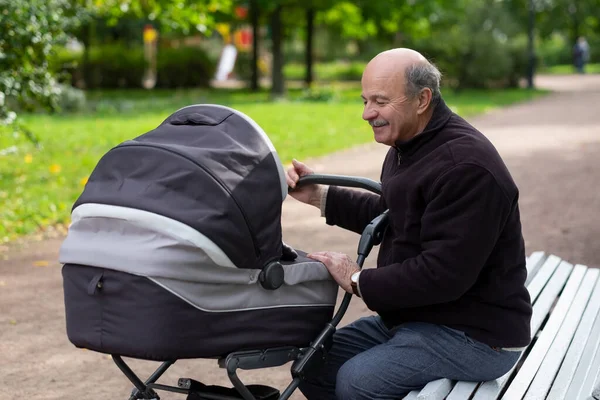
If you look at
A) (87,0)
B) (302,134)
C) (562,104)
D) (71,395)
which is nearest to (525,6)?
(562,104)

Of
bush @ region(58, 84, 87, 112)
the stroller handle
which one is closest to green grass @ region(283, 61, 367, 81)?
bush @ region(58, 84, 87, 112)

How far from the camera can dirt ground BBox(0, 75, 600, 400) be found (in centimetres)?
461

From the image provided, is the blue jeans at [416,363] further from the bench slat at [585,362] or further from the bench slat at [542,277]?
the bench slat at [542,277]

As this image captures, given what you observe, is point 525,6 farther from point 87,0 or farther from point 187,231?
point 187,231


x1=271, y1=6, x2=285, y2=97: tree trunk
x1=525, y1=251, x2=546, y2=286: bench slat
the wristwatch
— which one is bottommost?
x1=271, y1=6, x2=285, y2=97: tree trunk

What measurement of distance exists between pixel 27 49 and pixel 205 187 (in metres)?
6.92

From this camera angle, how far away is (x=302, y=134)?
51.1 feet

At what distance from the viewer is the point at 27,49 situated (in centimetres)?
911

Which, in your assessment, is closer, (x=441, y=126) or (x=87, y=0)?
(x=441, y=126)

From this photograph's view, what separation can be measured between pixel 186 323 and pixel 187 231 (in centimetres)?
29

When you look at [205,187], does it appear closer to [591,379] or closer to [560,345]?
[591,379]

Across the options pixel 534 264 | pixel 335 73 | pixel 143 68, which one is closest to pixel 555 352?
pixel 534 264

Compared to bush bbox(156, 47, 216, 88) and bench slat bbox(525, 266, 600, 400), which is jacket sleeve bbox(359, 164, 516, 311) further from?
bush bbox(156, 47, 216, 88)

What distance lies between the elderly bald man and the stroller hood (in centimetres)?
39
